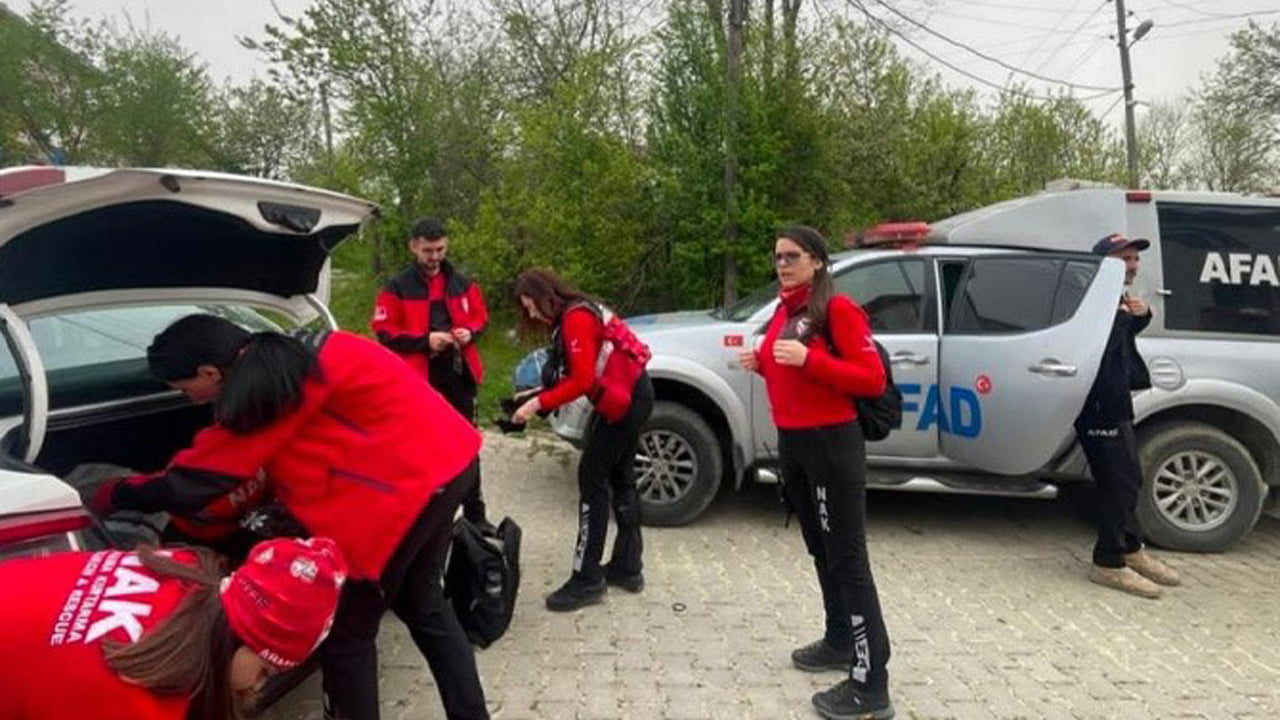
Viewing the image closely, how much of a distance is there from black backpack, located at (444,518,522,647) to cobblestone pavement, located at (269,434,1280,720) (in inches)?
9.5

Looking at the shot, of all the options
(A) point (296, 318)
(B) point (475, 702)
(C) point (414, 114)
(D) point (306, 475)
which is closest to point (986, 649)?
(B) point (475, 702)

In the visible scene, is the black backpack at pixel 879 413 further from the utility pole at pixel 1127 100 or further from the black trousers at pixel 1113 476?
the utility pole at pixel 1127 100

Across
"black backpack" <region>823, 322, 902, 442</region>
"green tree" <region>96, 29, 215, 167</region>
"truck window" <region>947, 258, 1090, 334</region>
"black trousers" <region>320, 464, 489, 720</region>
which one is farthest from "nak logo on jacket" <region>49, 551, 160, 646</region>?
"green tree" <region>96, 29, 215, 167</region>

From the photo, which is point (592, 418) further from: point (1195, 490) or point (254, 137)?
point (254, 137)

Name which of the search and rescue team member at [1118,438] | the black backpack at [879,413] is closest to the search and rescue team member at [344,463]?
the black backpack at [879,413]

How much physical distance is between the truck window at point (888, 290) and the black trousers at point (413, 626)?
128 inches

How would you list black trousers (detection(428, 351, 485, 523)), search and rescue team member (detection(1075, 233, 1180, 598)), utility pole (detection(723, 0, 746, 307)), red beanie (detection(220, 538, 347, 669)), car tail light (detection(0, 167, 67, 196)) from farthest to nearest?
utility pole (detection(723, 0, 746, 307))
black trousers (detection(428, 351, 485, 523))
search and rescue team member (detection(1075, 233, 1180, 598))
car tail light (detection(0, 167, 67, 196))
red beanie (detection(220, 538, 347, 669))

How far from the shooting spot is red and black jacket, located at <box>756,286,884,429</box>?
289cm

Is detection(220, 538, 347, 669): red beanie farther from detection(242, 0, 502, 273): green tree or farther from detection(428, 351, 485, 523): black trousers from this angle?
detection(242, 0, 502, 273): green tree

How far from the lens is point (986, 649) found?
378cm

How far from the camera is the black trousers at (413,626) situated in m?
2.38

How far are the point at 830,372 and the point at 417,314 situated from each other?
2.67 meters

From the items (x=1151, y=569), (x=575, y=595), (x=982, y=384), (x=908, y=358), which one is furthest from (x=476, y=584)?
(x=1151, y=569)

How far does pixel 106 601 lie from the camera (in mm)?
1428
